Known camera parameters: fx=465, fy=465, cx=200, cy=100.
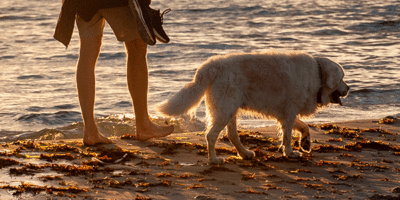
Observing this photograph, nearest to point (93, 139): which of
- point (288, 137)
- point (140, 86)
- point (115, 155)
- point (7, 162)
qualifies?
point (115, 155)

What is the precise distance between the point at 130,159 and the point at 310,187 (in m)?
1.54

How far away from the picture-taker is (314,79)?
449 centimetres

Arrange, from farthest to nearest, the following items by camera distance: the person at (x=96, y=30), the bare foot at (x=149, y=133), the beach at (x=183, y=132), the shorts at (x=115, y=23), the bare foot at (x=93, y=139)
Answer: the bare foot at (x=149, y=133)
the bare foot at (x=93, y=139)
the shorts at (x=115, y=23)
the person at (x=96, y=30)
the beach at (x=183, y=132)

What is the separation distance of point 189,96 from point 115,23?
39.7 inches

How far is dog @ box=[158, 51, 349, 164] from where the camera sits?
158 inches

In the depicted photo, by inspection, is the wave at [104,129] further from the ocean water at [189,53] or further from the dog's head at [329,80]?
the dog's head at [329,80]

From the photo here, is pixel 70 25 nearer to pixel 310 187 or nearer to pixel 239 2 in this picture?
pixel 310 187

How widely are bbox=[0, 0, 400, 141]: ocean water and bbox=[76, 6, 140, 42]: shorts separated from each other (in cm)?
79

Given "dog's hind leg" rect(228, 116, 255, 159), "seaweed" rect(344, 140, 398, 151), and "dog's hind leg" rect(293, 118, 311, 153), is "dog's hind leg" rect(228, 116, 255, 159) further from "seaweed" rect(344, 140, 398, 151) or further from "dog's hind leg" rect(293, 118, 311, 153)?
"seaweed" rect(344, 140, 398, 151)

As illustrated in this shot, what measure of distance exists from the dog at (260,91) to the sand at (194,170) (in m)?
0.31

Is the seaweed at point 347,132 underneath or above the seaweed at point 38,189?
underneath

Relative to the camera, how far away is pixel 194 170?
3812 mm

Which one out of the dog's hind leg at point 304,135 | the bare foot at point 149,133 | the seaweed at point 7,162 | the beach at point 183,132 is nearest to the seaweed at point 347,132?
the beach at point 183,132

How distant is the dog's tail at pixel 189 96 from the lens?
4012 mm
